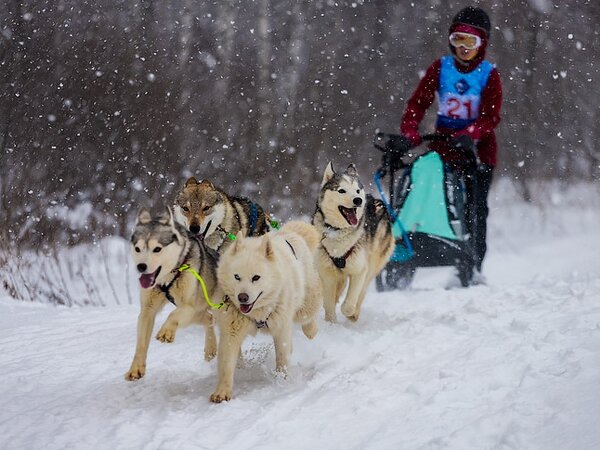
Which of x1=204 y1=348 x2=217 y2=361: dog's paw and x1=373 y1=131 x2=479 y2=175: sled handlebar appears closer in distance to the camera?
x1=204 y1=348 x2=217 y2=361: dog's paw

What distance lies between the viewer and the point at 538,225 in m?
11.4

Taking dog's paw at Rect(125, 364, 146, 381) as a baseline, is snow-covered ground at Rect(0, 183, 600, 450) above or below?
below

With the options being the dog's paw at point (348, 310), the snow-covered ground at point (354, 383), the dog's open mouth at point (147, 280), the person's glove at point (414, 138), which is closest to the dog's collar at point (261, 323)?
the snow-covered ground at point (354, 383)

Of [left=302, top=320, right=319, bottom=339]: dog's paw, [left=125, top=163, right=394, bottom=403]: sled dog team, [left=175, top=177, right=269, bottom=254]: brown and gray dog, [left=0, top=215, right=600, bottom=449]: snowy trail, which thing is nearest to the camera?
[left=0, top=215, right=600, bottom=449]: snowy trail

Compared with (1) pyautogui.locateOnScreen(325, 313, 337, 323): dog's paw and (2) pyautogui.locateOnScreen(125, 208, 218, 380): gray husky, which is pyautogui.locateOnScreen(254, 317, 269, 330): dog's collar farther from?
(1) pyautogui.locateOnScreen(325, 313, 337, 323): dog's paw

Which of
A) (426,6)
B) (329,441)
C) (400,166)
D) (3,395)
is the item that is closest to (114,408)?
(3,395)

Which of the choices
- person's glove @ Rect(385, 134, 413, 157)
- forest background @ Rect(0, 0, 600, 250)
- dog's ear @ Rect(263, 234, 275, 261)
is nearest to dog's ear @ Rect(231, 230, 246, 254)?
dog's ear @ Rect(263, 234, 275, 261)

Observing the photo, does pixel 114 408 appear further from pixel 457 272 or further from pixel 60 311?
pixel 457 272

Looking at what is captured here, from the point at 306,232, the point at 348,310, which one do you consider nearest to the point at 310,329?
the point at 348,310

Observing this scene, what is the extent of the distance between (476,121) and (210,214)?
9.39 ft

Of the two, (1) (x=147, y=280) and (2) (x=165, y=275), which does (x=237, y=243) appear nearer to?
(2) (x=165, y=275)

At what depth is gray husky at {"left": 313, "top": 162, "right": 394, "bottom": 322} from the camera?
496cm

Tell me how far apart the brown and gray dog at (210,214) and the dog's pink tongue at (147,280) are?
3.48ft

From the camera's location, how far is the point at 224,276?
3621 mm
